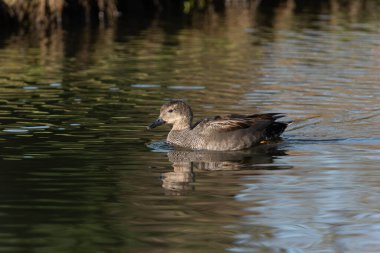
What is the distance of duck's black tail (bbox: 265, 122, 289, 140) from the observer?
12.2 m

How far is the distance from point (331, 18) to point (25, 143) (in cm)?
1706

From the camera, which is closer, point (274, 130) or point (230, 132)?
point (230, 132)

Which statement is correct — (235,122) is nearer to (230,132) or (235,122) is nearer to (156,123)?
(230,132)

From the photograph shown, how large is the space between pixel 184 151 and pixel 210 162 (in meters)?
Answer: 0.77

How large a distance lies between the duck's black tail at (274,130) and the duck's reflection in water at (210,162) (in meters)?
0.12

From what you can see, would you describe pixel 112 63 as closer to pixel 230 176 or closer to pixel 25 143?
pixel 25 143

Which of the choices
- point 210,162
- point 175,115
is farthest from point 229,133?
point 175,115

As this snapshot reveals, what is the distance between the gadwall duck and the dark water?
0.16m

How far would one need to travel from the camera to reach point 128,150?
38.4 ft

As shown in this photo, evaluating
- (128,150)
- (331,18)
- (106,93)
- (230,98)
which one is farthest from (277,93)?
(331,18)

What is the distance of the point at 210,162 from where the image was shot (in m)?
11.3

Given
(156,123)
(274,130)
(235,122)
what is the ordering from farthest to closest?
(156,123) → (274,130) → (235,122)

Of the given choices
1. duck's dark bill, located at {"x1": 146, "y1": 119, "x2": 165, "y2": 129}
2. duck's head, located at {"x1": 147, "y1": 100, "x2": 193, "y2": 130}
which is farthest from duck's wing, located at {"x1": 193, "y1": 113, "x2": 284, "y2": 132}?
duck's dark bill, located at {"x1": 146, "y1": 119, "x2": 165, "y2": 129}

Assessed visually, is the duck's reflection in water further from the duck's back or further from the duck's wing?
the duck's wing
